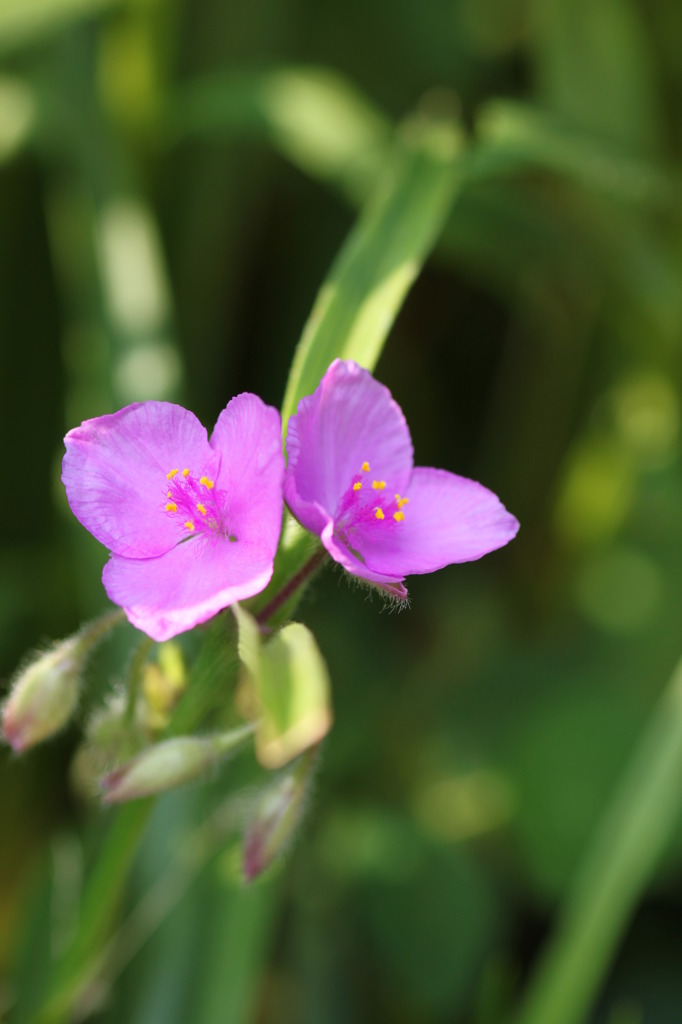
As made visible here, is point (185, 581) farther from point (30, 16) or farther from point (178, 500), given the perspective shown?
point (30, 16)

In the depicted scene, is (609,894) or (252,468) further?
(609,894)

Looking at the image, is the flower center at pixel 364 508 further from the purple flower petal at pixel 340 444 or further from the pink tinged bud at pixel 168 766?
the pink tinged bud at pixel 168 766

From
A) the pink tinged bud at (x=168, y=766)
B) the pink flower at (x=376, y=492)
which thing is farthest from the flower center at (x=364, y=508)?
the pink tinged bud at (x=168, y=766)

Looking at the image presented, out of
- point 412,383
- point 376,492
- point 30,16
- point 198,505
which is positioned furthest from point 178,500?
point 412,383

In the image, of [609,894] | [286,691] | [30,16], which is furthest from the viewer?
[30,16]

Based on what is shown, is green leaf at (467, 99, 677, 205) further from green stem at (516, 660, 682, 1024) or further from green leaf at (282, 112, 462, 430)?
green stem at (516, 660, 682, 1024)

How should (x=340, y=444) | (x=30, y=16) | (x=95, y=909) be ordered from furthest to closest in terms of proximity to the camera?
(x=30, y=16) → (x=95, y=909) → (x=340, y=444)
